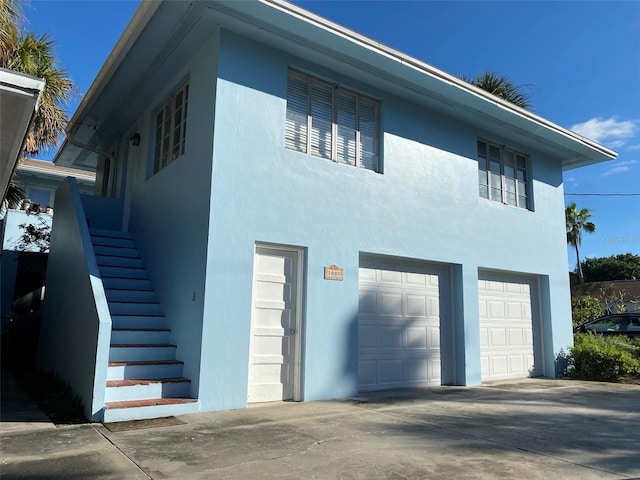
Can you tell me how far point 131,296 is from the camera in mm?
7953

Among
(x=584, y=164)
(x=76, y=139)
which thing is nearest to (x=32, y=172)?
(x=76, y=139)

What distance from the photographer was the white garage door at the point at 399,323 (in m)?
8.26

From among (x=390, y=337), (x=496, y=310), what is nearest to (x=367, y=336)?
(x=390, y=337)

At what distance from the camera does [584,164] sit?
12445 mm

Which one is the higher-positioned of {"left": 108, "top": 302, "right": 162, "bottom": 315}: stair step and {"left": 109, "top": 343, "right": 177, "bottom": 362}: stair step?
{"left": 108, "top": 302, "right": 162, "bottom": 315}: stair step

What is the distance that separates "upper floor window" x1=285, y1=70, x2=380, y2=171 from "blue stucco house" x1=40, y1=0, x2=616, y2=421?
3 cm

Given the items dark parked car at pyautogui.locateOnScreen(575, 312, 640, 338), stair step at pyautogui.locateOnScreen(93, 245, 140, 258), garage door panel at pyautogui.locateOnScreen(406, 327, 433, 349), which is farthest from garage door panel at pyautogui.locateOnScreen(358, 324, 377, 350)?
dark parked car at pyautogui.locateOnScreen(575, 312, 640, 338)

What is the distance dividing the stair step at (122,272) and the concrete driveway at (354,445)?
348 cm

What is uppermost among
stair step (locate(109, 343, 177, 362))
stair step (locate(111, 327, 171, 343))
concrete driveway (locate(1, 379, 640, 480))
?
stair step (locate(111, 327, 171, 343))

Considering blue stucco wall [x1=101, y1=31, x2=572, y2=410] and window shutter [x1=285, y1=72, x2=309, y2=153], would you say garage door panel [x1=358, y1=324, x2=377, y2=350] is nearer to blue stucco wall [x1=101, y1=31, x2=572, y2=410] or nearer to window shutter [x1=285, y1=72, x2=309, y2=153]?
blue stucco wall [x1=101, y1=31, x2=572, y2=410]

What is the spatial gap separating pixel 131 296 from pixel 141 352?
1.49 m

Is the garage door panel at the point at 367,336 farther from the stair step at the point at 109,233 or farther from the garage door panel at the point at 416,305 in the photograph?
the stair step at the point at 109,233

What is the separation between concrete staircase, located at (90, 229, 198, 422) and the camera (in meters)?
5.89

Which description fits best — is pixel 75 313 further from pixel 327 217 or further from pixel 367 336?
pixel 367 336
